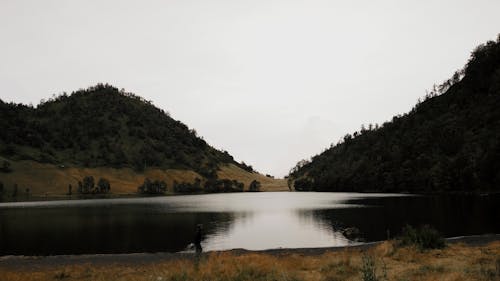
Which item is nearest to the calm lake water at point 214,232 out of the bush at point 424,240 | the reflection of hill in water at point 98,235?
the reflection of hill in water at point 98,235

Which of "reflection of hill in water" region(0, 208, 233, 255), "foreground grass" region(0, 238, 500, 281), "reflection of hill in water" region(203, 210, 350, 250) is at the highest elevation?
"foreground grass" region(0, 238, 500, 281)

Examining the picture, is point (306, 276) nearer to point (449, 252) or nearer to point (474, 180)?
point (449, 252)

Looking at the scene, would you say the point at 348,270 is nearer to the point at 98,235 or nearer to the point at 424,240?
the point at 424,240

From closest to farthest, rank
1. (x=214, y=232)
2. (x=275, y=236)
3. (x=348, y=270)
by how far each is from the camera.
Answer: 1. (x=348, y=270)
2. (x=275, y=236)
3. (x=214, y=232)

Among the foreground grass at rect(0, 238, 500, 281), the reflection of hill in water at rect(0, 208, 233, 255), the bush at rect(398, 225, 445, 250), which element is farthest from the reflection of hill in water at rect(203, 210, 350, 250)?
the foreground grass at rect(0, 238, 500, 281)

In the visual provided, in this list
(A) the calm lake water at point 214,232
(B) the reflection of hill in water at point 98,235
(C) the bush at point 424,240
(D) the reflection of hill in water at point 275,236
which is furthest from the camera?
(D) the reflection of hill in water at point 275,236

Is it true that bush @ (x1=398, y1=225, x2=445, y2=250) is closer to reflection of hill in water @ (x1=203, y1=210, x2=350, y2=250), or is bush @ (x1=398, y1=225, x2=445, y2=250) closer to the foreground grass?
the foreground grass

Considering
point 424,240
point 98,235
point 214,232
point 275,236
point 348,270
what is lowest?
point 275,236

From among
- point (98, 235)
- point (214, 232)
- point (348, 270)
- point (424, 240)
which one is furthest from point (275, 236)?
point (348, 270)

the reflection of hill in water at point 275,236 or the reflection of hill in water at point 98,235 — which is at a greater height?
the reflection of hill in water at point 98,235

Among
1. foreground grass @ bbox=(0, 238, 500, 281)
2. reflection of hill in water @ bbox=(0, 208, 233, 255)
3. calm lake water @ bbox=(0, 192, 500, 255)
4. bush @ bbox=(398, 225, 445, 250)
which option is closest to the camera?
foreground grass @ bbox=(0, 238, 500, 281)

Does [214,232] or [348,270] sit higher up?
[348,270]

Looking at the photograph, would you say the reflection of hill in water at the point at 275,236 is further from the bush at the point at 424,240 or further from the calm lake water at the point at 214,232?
the bush at the point at 424,240

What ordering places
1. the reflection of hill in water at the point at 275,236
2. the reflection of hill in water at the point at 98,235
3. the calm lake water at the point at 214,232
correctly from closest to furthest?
the reflection of hill in water at the point at 98,235, the calm lake water at the point at 214,232, the reflection of hill in water at the point at 275,236
